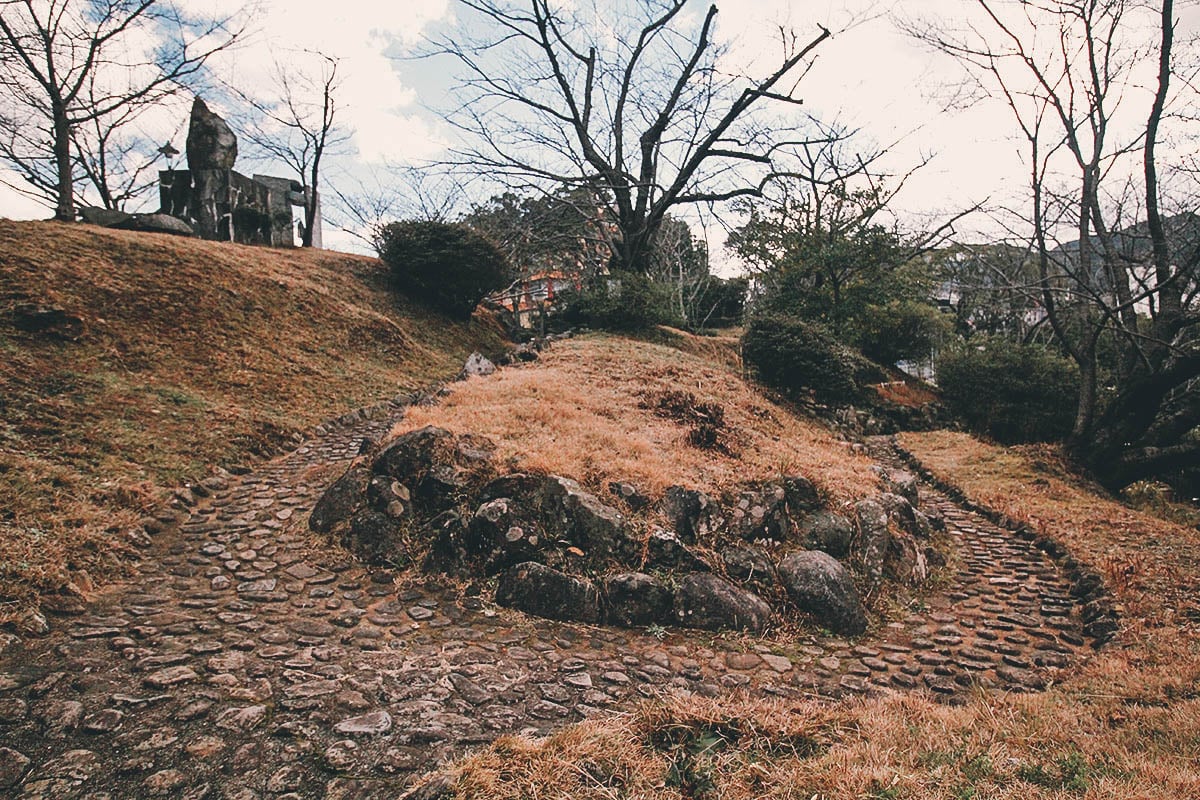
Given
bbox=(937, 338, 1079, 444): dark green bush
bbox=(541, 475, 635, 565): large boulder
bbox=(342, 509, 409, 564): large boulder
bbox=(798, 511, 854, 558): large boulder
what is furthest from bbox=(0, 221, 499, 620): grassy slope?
bbox=(937, 338, 1079, 444): dark green bush

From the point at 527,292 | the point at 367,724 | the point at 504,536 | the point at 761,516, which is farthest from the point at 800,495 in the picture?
the point at 527,292

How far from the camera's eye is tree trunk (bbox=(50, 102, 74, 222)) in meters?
14.1

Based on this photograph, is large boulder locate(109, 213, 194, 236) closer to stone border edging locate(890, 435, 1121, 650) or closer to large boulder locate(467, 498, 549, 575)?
large boulder locate(467, 498, 549, 575)

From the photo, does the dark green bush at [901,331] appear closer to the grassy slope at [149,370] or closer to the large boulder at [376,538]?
the grassy slope at [149,370]

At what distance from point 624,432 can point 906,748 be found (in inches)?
161

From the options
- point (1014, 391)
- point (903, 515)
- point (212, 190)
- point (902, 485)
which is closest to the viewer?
point (903, 515)

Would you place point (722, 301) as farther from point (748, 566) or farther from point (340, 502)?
point (340, 502)

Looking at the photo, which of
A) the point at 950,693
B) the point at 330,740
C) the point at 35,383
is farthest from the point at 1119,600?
the point at 35,383

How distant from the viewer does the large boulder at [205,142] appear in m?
A: 14.4

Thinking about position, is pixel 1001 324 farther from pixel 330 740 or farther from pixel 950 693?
pixel 330 740

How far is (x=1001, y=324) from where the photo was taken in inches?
970

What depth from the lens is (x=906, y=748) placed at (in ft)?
8.72

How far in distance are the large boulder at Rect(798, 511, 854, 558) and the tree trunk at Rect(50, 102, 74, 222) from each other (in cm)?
1756

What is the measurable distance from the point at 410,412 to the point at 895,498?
514cm
